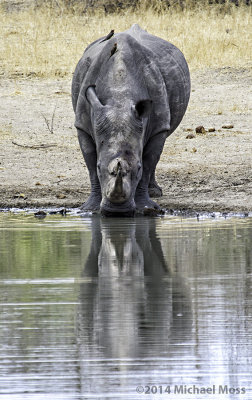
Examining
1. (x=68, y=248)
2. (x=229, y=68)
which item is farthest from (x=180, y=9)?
(x=68, y=248)

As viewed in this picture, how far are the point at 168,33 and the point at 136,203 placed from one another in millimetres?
11150

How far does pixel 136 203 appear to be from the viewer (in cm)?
951

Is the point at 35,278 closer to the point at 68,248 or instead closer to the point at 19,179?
the point at 68,248

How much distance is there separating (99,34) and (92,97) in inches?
461

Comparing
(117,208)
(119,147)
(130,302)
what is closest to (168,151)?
(119,147)

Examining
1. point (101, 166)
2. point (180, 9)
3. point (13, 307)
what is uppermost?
point (13, 307)

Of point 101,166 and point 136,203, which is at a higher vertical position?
point 101,166

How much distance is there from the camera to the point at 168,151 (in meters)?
13.1

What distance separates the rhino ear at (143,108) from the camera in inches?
348

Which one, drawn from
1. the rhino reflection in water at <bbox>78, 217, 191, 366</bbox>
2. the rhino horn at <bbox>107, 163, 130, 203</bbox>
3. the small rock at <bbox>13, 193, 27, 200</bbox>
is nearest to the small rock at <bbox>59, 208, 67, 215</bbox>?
the rhino horn at <bbox>107, 163, 130, 203</bbox>

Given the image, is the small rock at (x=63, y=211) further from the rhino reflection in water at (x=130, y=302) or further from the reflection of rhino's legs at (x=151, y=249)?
the rhino reflection in water at (x=130, y=302)

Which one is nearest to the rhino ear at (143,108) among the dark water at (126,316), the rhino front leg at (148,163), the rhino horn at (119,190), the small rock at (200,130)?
the rhino horn at (119,190)

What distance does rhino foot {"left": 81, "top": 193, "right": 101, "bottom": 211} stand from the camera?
9.54 m

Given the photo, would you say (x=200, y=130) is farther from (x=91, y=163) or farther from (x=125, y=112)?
(x=125, y=112)
